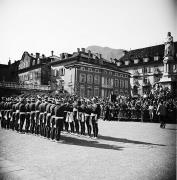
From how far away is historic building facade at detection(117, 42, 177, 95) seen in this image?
6431cm

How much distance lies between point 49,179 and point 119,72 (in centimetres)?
5433

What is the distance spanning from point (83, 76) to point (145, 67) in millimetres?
24483

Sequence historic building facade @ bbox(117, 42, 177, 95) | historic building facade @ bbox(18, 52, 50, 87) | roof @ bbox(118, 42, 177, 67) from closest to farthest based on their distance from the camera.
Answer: historic building facade @ bbox(18, 52, 50, 87) → historic building facade @ bbox(117, 42, 177, 95) → roof @ bbox(118, 42, 177, 67)

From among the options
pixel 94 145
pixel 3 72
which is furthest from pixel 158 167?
pixel 3 72

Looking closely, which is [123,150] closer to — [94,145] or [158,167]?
[94,145]

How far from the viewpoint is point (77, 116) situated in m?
13.1

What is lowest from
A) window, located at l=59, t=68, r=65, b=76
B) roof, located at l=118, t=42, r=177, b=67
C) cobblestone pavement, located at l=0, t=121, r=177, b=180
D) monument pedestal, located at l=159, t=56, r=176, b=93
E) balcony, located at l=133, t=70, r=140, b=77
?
cobblestone pavement, located at l=0, t=121, r=177, b=180

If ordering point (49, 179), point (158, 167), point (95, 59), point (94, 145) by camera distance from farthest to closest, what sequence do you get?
1. point (95, 59)
2. point (94, 145)
3. point (158, 167)
4. point (49, 179)

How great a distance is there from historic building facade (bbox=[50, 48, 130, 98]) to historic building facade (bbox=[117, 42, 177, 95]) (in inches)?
368

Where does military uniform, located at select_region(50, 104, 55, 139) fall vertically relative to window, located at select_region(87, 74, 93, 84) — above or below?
below

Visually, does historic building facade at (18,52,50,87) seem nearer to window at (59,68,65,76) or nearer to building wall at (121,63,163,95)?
window at (59,68,65,76)

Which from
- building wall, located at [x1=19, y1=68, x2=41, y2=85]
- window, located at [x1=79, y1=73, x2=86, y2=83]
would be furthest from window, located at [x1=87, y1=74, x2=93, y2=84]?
building wall, located at [x1=19, y1=68, x2=41, y2=85]

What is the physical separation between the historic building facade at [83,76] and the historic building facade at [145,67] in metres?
9.36

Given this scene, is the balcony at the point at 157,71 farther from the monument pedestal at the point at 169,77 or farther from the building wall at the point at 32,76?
the monument pedestal at the point at 169,77
